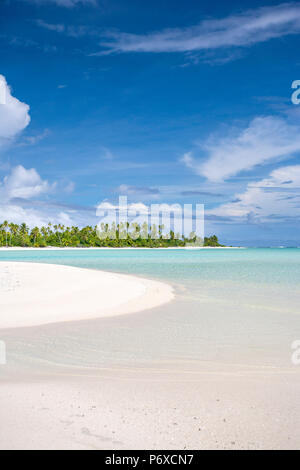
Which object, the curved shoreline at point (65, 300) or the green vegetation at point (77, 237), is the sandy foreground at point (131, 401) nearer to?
the curved shoreline at point (65, 300)

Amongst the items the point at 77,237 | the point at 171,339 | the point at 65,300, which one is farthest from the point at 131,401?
the point at 77,237

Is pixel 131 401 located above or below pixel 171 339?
above

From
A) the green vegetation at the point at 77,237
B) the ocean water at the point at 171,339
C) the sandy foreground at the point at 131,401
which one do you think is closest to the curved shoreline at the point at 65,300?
the ocean water at the point at 171,339

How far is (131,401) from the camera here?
17.3 ft

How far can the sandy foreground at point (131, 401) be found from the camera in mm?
4094

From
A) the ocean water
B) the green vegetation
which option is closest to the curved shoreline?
the ocean water

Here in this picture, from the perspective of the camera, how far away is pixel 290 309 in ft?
46.4

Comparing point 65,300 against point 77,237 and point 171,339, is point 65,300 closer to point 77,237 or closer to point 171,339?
point 171,339

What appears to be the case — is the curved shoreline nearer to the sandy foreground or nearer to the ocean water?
the ocean water

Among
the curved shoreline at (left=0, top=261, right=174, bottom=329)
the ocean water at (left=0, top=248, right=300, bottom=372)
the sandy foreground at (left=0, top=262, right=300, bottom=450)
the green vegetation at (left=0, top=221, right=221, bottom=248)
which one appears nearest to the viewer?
the sandy foreground at (left=0, top=262, right=300, bottom=450)

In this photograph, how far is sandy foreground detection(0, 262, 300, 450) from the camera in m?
4.09

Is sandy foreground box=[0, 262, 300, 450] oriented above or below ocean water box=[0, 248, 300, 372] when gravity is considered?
above
